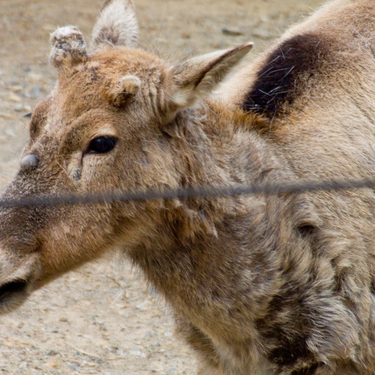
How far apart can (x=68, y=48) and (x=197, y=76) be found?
862mm

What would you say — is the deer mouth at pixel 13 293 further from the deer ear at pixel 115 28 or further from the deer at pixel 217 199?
the deer ear at pixel 115 28

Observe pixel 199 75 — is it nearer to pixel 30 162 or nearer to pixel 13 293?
pixel 30 162

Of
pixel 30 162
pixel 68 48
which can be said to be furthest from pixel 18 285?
pixel 68 48

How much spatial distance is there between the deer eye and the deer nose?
0.31m

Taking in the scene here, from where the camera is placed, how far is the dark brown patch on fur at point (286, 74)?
14.1 ft

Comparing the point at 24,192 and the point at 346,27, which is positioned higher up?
the point at 346,27

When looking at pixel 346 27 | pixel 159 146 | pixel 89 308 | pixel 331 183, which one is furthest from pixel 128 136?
pixel 89 308

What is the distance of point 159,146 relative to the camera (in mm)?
3781

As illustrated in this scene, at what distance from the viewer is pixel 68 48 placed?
12.8ft

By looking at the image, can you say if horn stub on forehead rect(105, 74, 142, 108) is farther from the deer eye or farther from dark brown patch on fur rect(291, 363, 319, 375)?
dark brown patch on fur rect(291, 363, 319, 375)

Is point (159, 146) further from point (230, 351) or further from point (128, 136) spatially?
point (230, 351)

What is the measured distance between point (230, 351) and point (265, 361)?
0.26 m

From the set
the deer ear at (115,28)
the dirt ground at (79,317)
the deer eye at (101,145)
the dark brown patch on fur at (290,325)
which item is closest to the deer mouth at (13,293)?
the dirt ground at (79,317)

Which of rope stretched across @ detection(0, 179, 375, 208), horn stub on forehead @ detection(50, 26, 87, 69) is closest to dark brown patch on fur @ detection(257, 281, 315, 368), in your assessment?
rope stretched across @ detection(0, 179, 375, 208)
